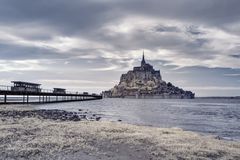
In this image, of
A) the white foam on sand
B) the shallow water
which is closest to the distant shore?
the white foam on sand

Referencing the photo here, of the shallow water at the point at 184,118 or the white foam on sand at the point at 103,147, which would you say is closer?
the white foam on sand at the point at 103,147

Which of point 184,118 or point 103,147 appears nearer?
point 103,147

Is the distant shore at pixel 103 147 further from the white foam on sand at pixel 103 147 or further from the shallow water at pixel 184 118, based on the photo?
the shallow water at pixel 184 118

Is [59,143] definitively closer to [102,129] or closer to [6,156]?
[6,156]

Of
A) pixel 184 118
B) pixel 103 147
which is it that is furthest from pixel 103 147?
pixel 184 118

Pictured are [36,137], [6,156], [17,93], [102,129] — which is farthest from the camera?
[17,93]

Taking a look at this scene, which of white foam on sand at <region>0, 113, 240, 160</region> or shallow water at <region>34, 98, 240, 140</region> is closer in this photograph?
white foam on sand at <region>0, 113, 240, 160</region>

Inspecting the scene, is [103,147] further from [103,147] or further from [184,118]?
[184,118]

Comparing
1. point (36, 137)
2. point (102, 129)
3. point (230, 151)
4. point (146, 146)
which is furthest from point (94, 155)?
point (102, 129)

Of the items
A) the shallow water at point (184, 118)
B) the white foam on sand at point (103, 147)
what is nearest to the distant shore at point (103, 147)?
the white foam on sand at point (103, 147)

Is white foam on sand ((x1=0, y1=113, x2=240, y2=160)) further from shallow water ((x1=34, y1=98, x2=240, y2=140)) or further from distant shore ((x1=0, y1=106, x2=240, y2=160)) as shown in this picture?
shallow water ((x1=34, y1=98, x2=240, y2=140))

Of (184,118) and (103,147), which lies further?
(184,118)

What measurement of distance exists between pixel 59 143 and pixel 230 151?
33.3 ft

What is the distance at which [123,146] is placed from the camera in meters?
20.2
